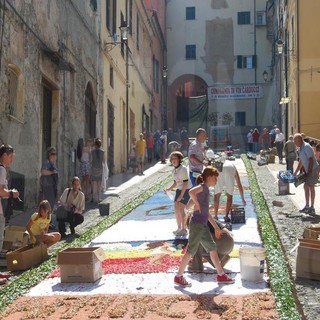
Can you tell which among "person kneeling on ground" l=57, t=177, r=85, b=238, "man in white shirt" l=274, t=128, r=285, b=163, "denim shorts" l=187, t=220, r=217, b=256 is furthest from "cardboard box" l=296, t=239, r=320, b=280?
"man in white shirt" l=274, t=128, r=285, b=163

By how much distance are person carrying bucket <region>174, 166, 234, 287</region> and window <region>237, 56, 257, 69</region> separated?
38984 mm

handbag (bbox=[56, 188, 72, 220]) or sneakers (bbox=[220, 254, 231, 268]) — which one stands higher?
handbag (bbox=[56, 188, 72, 220])

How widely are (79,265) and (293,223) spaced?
489cm

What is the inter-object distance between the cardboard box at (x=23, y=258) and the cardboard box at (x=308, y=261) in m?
3.42

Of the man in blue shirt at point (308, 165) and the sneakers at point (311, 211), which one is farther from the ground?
the man in blue shirt at point (308, 165)

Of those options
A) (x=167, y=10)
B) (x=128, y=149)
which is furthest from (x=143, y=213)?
(x=167, y=10)

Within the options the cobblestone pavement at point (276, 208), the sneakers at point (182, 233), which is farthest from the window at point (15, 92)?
the sneakers at point (182, 233)

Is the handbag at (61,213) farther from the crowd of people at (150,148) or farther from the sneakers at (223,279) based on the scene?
the crowd of people at (150,148)

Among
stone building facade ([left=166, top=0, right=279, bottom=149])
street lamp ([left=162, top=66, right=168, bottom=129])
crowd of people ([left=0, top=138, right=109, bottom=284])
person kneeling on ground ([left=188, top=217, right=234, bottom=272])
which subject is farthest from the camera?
street lamp ([left=162, top=66, right=168, bottom=129])

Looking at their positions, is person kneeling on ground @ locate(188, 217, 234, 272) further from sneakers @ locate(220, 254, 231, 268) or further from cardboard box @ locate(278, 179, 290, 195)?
cardboard box @ locate(278, 179, 290, 195)

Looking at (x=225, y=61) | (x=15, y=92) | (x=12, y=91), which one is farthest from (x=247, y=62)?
(x=12, y=91)

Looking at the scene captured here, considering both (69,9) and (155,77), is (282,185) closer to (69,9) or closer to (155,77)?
(69,9)

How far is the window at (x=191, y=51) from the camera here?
45.8 meters

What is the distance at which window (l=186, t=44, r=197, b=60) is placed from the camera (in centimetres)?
4581
